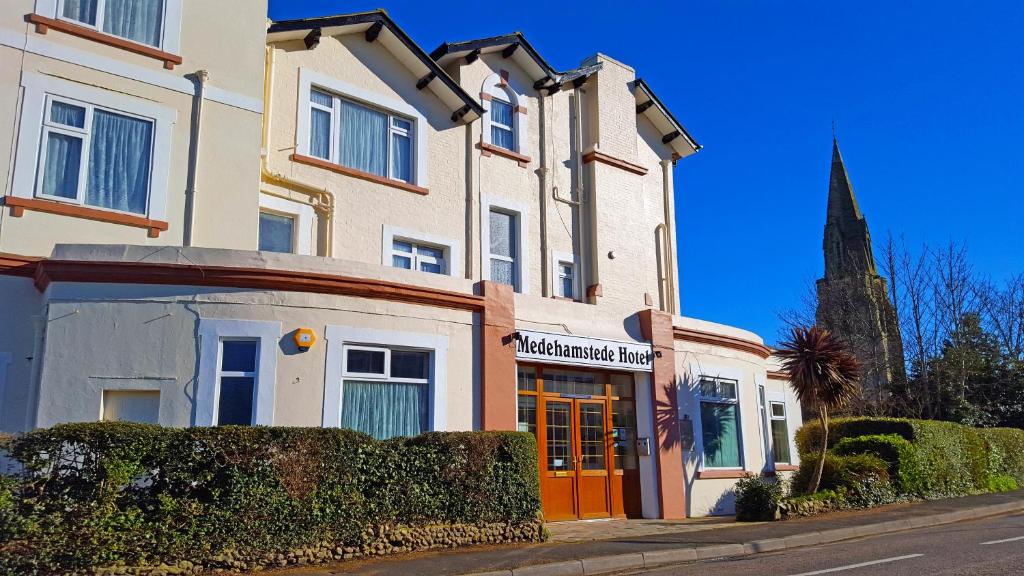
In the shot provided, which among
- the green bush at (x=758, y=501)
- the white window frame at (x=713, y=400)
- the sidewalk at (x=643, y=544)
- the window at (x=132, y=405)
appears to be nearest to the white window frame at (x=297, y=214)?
the window at (x=132, y=405)

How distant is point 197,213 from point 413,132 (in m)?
5.65

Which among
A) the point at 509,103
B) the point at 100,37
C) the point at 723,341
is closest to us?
the point at 100,37

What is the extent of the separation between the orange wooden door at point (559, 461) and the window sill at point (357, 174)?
5.40 metres

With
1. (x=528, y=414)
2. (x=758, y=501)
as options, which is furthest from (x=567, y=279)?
(x=758, y=501)

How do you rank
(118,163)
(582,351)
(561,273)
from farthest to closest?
(561,273)
(582,351)
(118,163)

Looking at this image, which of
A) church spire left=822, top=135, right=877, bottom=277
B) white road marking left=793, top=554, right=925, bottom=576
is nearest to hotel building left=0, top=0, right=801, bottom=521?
white road marking left=793, top=554, right=925, bottom=576

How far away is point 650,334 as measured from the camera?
1759cm

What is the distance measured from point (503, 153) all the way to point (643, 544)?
10.6m

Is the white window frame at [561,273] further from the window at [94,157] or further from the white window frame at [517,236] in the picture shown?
the window at [94,157]

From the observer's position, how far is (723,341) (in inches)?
756

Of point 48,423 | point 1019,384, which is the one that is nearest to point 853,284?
point 1019,384

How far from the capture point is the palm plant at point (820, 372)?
17.0 metres

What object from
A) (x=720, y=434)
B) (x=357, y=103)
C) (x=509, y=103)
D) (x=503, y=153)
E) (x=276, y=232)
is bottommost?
(x=720, y=434)

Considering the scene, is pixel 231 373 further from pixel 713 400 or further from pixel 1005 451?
pixel 1005 451
